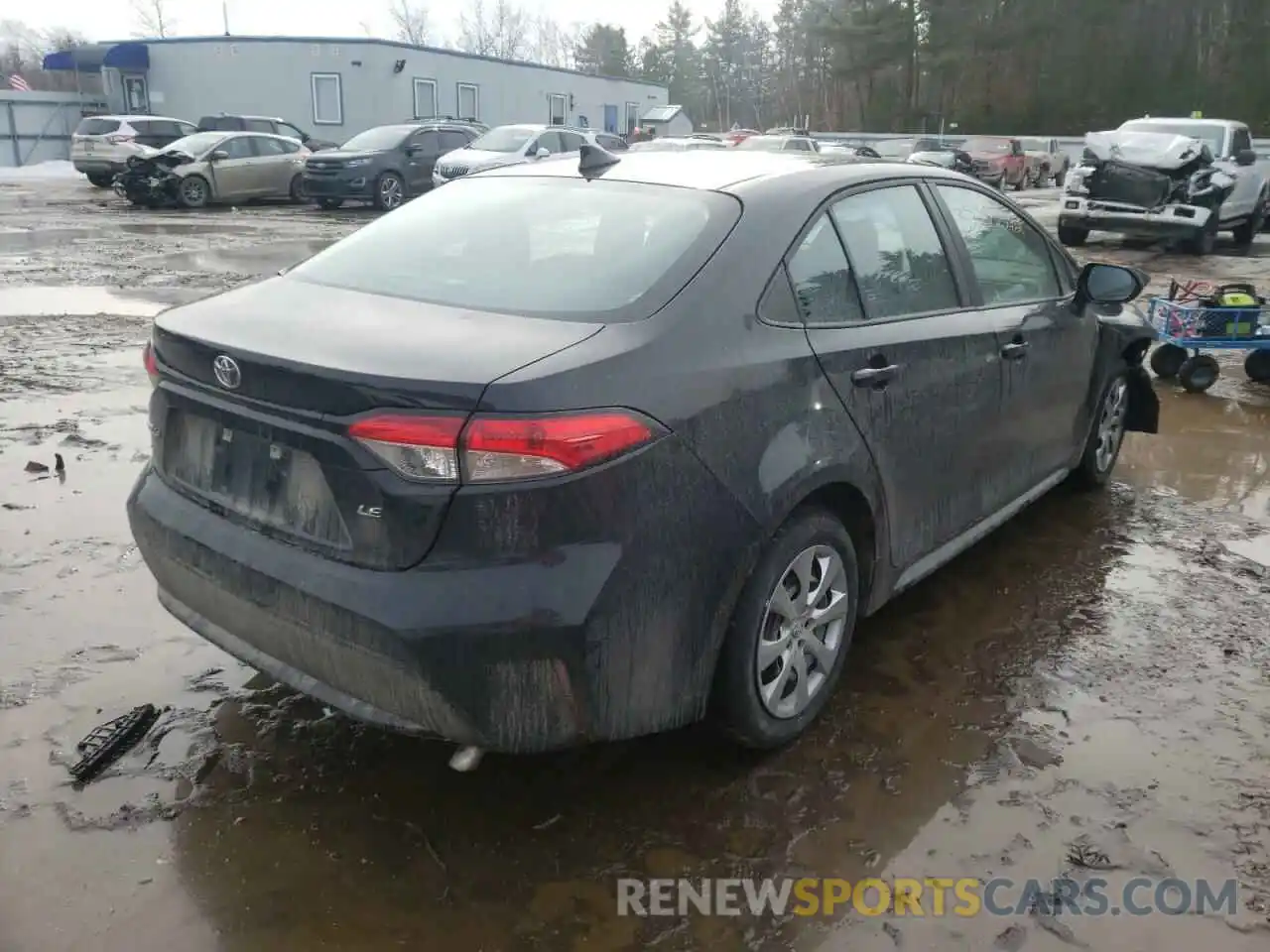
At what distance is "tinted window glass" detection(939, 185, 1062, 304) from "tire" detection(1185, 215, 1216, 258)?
1224 cm

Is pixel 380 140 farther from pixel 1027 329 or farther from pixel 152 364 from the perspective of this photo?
pixel 152 364

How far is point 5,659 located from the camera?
11.2 feet

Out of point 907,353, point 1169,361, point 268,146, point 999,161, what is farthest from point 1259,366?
point 999,161

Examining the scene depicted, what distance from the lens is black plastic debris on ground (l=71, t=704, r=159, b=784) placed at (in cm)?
285

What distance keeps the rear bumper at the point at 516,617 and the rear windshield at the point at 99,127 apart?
24.4 meters

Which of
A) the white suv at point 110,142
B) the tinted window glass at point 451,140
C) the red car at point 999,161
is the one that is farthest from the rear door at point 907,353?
the red car at point 999,161

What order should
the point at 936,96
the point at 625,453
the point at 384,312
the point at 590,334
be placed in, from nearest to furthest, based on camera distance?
1. the point at 625,453
2. the point at 590,334
3. the point at 384,312
4. the point at 936,96

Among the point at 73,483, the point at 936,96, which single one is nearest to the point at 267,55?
the point at 73,483

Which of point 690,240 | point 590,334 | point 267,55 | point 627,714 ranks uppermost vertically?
point 267,55

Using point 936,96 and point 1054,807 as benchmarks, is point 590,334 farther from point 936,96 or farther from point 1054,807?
Result: point 936,96

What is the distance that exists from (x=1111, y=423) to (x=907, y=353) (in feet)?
8.12

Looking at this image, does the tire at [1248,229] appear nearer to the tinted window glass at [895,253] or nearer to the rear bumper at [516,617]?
the tinted window glass at [895,253]

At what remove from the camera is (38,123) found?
3284 centimetres

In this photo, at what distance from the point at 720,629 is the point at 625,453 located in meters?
0.57
